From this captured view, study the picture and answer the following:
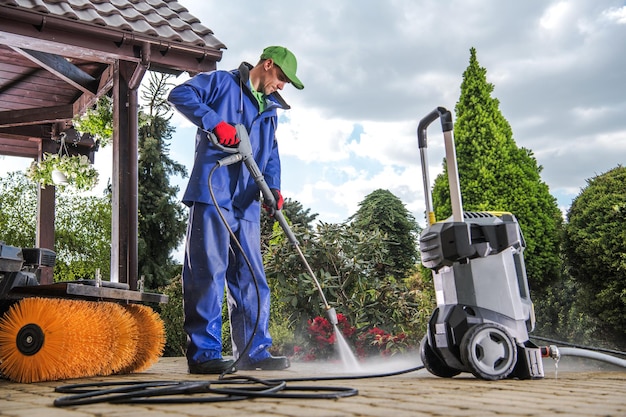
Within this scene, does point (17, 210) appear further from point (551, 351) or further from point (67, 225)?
point (551, 351)

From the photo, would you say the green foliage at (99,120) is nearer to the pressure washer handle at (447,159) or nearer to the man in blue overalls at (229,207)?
the man in blue overalls at (229,207)

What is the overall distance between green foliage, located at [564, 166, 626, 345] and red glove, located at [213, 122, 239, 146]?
13.5 feet

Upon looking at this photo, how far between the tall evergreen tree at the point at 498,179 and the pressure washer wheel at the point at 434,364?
405 centimetres

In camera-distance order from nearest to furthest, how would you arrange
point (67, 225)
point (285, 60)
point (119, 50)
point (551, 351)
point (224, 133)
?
point (551, 351) < point (224, 133) < point (285, 60) < point (119, 50) < point (67, 225)

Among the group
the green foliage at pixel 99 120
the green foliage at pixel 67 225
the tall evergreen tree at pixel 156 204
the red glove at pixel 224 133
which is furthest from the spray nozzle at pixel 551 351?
the tall evergreen tree at pixel 156 204

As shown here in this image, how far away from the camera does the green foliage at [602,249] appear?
5.86m

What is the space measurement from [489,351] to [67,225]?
806cm

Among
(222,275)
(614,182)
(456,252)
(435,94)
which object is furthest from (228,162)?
(435,94)

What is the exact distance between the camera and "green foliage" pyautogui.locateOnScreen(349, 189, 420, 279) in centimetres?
822

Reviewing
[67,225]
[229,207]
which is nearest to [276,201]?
[229,207]

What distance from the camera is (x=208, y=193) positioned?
3.19 metres

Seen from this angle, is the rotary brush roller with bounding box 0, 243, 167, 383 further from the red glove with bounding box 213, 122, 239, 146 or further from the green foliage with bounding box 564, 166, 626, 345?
the green foliage with bounding box 564, 166, 626, 345

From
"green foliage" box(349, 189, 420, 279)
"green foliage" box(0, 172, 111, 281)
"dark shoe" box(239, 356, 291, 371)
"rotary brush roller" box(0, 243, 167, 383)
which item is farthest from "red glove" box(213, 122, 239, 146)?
"green foliage" box(0, 172, 111, 281)

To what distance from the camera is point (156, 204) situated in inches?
442
